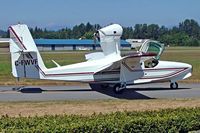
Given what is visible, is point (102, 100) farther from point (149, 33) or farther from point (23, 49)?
point (149, 33)

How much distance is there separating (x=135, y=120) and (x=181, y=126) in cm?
117

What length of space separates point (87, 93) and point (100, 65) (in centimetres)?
171

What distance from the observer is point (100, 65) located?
69.8 feet

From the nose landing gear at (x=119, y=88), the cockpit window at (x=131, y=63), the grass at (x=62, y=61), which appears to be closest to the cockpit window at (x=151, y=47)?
the cockpit window at (x=131, y=63)

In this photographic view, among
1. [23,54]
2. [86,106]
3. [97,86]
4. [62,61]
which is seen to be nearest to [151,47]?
[97,86]

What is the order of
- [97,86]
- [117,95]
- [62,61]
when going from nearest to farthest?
1. [117,95]
2. [97,86]
3. [62,61]

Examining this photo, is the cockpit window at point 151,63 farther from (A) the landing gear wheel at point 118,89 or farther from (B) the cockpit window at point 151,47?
(A) the landing gear wheel at point 118,89

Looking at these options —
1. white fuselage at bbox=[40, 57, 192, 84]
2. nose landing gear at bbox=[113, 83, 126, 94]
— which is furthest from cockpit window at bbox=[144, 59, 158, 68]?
nose landing gear at bbox=[113, 83, 126, 94]

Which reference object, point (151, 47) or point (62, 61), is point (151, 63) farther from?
point (62, 61)

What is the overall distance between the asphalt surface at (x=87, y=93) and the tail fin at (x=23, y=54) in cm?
101

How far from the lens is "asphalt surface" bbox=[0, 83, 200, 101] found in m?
19.0

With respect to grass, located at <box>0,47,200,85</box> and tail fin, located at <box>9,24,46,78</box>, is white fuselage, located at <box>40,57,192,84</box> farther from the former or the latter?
grass, located at <box>0,47,200,85</box>

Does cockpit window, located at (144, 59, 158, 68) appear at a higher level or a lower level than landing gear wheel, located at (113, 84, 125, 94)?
higher

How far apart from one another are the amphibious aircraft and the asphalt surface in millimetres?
→ 648
